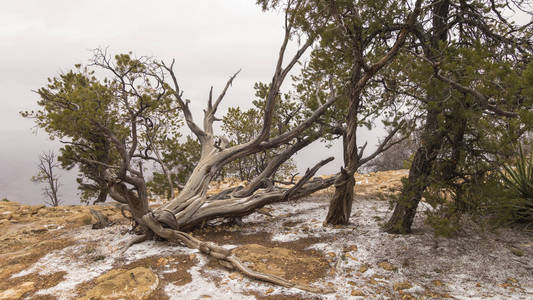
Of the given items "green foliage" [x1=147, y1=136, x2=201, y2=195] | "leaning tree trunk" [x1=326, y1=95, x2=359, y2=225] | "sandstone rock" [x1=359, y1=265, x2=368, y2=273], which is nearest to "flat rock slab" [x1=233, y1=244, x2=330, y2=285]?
"sandstone rock" [x1=359, y1=265, x2=368, y2=273]

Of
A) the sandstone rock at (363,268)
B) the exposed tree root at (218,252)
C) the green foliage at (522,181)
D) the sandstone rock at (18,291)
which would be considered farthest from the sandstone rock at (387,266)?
the sandstone rock at (18,291)

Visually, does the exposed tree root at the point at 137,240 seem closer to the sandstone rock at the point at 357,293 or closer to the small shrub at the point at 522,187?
the sandstone rock at the point at 357,293

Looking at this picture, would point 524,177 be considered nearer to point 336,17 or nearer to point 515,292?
point 515,292

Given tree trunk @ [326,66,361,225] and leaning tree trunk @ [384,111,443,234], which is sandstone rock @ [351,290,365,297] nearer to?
leaning tree trunk @ [384,111,443,234]

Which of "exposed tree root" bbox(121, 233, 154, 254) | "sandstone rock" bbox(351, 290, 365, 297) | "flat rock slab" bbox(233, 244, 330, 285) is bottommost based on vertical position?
"sandstone rock" bbox(351, 290, 365, 297)

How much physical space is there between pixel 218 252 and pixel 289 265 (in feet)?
4.06

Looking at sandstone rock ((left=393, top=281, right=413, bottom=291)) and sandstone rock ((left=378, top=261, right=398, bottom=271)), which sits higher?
sandstone rock ((left=378, top=261, right=398, bottom=271))

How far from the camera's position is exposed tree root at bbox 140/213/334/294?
411cm

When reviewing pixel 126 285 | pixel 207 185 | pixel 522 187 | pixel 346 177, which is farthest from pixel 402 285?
pixel 207 185

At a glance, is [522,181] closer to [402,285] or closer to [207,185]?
[402,285]

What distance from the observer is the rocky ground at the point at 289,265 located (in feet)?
13.1

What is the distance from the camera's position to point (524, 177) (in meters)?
5.54

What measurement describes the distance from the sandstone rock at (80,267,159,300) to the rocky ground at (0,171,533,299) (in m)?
0.01

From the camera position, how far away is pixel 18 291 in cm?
429
